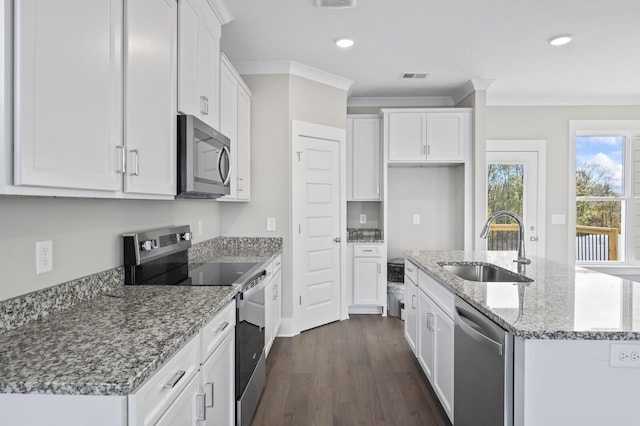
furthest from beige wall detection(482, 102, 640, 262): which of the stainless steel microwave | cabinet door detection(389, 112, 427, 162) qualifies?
the stainless steel microwave

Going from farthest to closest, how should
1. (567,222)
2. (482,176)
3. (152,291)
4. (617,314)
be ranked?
(567,222)
(482,176)
(152,291)
(617,314)

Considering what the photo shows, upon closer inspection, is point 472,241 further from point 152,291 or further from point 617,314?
point 152,291

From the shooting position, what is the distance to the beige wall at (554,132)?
4.98 m

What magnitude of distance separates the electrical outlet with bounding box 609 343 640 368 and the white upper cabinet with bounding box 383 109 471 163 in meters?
3.39

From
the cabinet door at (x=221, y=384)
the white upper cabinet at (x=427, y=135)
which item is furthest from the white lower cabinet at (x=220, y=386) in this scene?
the white upper cabinet at (x=427, y=135)

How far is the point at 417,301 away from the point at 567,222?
333 cm

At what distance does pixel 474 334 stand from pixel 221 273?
4.53 ft

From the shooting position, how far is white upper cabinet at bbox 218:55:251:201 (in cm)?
276

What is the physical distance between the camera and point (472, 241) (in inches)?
174

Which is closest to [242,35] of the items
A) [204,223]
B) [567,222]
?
[204,223]

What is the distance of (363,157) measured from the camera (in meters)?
4.62

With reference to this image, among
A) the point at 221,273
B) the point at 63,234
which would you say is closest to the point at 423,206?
the point at 221,273

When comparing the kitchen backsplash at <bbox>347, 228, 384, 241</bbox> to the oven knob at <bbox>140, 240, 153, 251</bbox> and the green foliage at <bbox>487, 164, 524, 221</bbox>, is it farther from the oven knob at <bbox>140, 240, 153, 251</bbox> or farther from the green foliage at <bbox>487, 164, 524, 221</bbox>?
the oven knob at <bbox>140, 240, 153, 251</bbox>

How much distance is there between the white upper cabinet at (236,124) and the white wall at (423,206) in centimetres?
214
